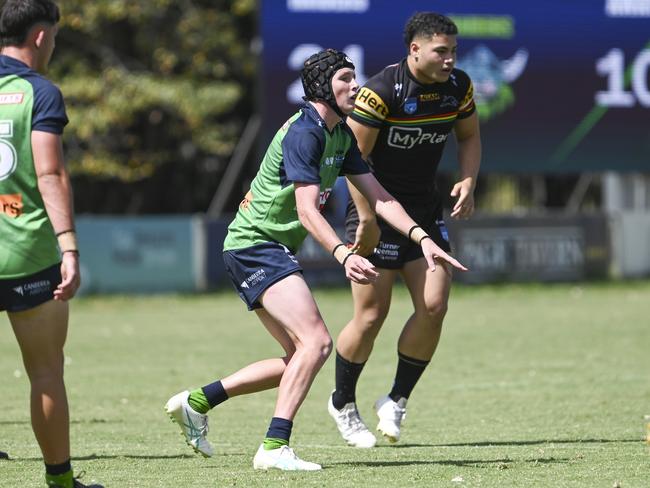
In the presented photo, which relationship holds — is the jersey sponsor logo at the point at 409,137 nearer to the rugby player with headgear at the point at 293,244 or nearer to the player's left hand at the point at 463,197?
the player's left hand at the point at 463,197

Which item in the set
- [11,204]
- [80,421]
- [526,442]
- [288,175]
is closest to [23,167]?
[11,204]

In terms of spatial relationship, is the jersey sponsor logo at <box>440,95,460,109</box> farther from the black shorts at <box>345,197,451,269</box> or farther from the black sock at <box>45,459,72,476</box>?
the black sock at <box>45,459,72,476</box>

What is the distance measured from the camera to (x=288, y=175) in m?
6.55

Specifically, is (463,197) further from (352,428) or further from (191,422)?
(191,422)

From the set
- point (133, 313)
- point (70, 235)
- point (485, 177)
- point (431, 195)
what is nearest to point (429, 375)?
point (431, 195)

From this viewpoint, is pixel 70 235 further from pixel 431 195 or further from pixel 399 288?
pixel 399 288

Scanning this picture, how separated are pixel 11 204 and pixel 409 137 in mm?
3261

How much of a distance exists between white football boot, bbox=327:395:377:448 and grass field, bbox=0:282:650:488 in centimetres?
17

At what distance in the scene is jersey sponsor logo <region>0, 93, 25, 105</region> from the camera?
534 cm

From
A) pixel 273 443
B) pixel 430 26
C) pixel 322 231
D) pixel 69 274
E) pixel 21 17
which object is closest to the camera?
pixel 69 274

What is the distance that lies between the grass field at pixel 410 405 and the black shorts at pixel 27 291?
1.25 m

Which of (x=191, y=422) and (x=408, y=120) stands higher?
A: (x=408, y=120)

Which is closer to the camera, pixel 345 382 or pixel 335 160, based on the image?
pixel 335 160

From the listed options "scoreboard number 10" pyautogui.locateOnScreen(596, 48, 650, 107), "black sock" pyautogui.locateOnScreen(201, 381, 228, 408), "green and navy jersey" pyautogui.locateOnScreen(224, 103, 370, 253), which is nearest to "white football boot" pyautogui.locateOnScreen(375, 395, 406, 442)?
"black sock" pyautogui.locateOnScreen(201, 381, 228, 408)
